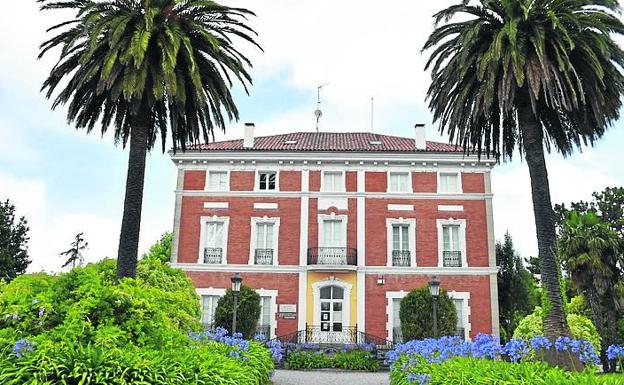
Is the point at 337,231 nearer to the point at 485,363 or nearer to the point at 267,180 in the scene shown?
the point at 267,180

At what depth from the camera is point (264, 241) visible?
27.6 metres

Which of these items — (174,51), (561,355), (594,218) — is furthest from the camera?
(594,218)

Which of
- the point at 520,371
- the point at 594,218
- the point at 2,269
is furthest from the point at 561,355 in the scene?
the point at 2,269

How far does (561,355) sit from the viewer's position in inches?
427

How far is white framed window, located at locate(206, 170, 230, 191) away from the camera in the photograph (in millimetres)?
28266

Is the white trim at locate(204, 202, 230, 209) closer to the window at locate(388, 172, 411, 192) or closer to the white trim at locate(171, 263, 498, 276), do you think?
the white trim at locate(171, 263, 498, 276)

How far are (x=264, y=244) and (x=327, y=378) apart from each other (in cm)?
1121

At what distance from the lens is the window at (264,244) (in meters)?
27.3

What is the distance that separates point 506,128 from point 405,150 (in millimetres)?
11714

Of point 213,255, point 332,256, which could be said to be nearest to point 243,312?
point 213,255

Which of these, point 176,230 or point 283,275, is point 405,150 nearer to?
point 283,275

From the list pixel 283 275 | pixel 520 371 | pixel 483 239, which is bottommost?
pixel 520 371

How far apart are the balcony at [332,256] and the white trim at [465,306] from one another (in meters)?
4.78

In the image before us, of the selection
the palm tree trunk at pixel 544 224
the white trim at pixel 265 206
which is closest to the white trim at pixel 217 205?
the white trim at pixel 265 206
